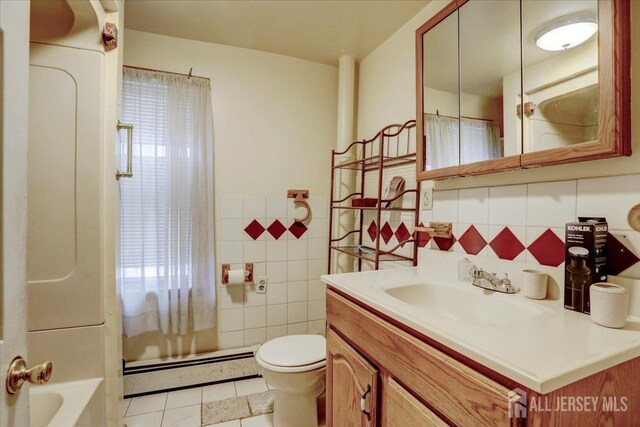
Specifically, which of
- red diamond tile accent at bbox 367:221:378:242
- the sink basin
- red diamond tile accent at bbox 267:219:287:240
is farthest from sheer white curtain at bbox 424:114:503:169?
red diamond tile accent at bbox 267:219:287:240

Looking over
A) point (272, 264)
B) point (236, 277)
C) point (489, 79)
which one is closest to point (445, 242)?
point (489, 79)

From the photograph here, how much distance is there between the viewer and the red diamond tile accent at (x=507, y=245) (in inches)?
42.9

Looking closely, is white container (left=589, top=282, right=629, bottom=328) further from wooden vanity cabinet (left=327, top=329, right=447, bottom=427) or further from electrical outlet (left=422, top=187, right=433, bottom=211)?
electrical outlet (left=422, top=187, right=433, bottom=211)

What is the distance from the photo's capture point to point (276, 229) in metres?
2.23

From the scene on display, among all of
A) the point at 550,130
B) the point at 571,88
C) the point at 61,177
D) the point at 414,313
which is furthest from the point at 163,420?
the point at 571,88

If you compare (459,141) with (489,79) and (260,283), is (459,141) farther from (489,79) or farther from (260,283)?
(260,283)

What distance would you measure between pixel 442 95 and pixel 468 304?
0.94m

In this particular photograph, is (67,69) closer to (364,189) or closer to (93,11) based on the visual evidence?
(93,11)

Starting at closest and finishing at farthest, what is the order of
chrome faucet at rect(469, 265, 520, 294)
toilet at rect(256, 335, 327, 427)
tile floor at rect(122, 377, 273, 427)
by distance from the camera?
1. chrome faucet at rect(469, 265, 520, 294)
2. toilet at rect(256, 335, 327, 427)
3. tile floor at rect(122, 377, 273, 427)

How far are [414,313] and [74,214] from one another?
1.34m

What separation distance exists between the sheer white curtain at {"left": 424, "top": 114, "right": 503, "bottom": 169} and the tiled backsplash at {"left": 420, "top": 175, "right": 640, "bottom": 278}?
143mm

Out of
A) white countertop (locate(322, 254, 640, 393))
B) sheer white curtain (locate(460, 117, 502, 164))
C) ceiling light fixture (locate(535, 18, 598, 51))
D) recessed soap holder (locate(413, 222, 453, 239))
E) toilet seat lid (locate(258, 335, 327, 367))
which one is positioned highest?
ceiling light fixture (locate(535, 18, 598, 51))

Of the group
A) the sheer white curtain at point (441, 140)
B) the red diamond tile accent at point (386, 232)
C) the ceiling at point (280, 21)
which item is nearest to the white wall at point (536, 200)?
the sheer white curtain at point (441, 140)

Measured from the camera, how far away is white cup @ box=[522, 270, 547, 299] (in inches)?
38.1
